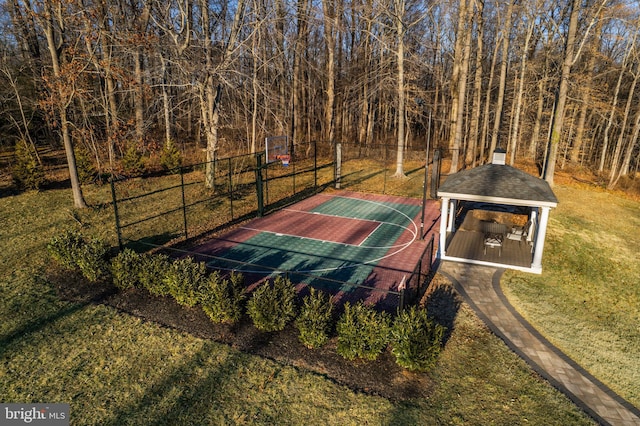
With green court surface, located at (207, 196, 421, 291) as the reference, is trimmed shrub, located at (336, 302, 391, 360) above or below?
above

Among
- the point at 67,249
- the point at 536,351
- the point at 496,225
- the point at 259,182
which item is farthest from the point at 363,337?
the point at 259,182

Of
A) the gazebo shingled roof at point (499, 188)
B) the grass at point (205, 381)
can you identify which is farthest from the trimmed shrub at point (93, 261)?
the gazebo shingled roof at point (499, 188)

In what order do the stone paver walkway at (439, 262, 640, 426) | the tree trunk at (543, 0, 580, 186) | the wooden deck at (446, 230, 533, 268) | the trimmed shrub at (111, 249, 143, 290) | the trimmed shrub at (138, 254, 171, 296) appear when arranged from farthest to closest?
the tree trunk at (543, 0, 580, 186) → the wooden deck at (446, 230, 533, 268) → the trimmed shrub at (111, 249, 143, 290) → the trimmed shrub at (138, 254, 171, 296) → the stone paver walkway at (439, 262, 640, 426)

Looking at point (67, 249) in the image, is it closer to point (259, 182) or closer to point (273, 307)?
point (273, 307)

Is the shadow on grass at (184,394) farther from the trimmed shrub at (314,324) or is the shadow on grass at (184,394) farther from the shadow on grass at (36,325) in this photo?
the shadow on grass at (36,325)

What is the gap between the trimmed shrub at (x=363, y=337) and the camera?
7.74 metres

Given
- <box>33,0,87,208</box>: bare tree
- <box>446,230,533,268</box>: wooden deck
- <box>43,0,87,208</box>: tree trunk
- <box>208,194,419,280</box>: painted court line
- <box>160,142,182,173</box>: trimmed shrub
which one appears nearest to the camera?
<box>446,230,533,268</box>: wooden deck

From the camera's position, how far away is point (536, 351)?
8.38 m

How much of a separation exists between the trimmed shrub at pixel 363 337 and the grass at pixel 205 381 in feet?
2.79

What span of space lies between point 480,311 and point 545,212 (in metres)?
4.10

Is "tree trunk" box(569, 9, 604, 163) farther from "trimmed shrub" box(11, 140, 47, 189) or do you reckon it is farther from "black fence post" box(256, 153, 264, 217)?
"trimmed shrub" box(11, 140, 47, 189)

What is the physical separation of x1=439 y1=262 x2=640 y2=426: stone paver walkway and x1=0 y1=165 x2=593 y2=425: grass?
Answer: 1.17ft

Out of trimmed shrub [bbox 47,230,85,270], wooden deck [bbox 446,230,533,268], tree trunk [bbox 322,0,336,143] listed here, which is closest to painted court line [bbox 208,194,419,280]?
wooden deck [bbox 446,230,533,268]

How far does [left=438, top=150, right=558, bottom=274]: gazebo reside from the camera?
39.1 ft
